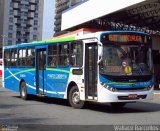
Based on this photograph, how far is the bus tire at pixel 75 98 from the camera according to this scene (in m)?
16.7

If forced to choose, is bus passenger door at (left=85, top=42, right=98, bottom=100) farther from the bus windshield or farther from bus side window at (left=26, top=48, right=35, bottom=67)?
bus side window at (left=26, top=48, right=35, bottom=67)

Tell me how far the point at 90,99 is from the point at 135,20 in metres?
26.5

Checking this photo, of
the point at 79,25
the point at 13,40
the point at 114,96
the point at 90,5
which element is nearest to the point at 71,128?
the point at 114,96

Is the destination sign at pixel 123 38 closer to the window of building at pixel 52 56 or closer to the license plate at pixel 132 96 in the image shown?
the license plate at pixel 132 96

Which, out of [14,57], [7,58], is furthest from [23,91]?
[7,58]

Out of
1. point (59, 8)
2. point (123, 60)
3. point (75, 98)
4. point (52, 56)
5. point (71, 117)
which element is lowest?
point (71, 117)

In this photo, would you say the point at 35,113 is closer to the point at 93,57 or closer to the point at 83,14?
the point at 93,57

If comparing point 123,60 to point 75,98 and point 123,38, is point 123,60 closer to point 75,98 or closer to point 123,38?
point 123,38

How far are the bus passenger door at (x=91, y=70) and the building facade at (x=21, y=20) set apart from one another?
123217 mm

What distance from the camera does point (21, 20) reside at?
151125 mm

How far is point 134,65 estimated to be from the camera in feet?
50.5

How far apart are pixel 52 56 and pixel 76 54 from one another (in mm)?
2176

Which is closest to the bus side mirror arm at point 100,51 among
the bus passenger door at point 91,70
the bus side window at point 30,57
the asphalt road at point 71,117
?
the bus passenger door at point 91,70

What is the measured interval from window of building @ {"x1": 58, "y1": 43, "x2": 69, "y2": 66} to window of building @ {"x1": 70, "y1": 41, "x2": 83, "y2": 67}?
15.4 inches
